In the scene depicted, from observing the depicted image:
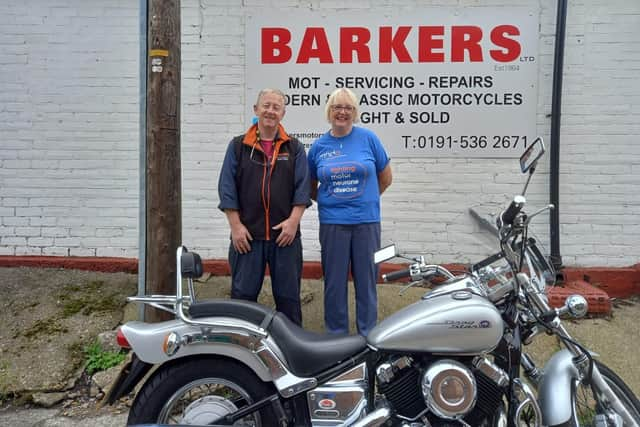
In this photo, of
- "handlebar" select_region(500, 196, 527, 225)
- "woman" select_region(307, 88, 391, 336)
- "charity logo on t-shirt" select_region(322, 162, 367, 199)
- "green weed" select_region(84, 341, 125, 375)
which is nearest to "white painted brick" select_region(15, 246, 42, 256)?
"green weed" select_region(84, 341, 125, 375)

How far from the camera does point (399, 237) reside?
15.5ft

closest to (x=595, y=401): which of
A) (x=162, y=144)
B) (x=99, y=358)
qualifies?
(x=162, y=144)

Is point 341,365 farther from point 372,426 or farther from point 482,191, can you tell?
point 482,191

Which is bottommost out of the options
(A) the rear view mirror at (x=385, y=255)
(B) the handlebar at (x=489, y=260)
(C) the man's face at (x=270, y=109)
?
(B) the handlebar at (x=489, y=260)

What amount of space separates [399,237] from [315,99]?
4.82 feet

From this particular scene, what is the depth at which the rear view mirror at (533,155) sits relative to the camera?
202cm

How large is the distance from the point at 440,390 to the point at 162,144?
7.08 ft

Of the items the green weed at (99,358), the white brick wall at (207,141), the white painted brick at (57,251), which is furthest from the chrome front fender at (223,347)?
the white painted brick at (57,251)

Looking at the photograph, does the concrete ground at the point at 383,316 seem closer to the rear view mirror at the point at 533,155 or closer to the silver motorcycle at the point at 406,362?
the silver motorcycle at the point at 406,362

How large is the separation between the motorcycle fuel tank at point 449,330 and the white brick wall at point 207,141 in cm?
265

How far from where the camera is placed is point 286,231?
9.93 feet

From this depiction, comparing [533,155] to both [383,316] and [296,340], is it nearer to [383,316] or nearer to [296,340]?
[296,340]

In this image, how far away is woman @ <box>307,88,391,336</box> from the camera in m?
3.18

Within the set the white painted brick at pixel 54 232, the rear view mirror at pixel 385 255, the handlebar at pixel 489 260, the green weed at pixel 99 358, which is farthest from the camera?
the white painted brick at pixel 54 232
